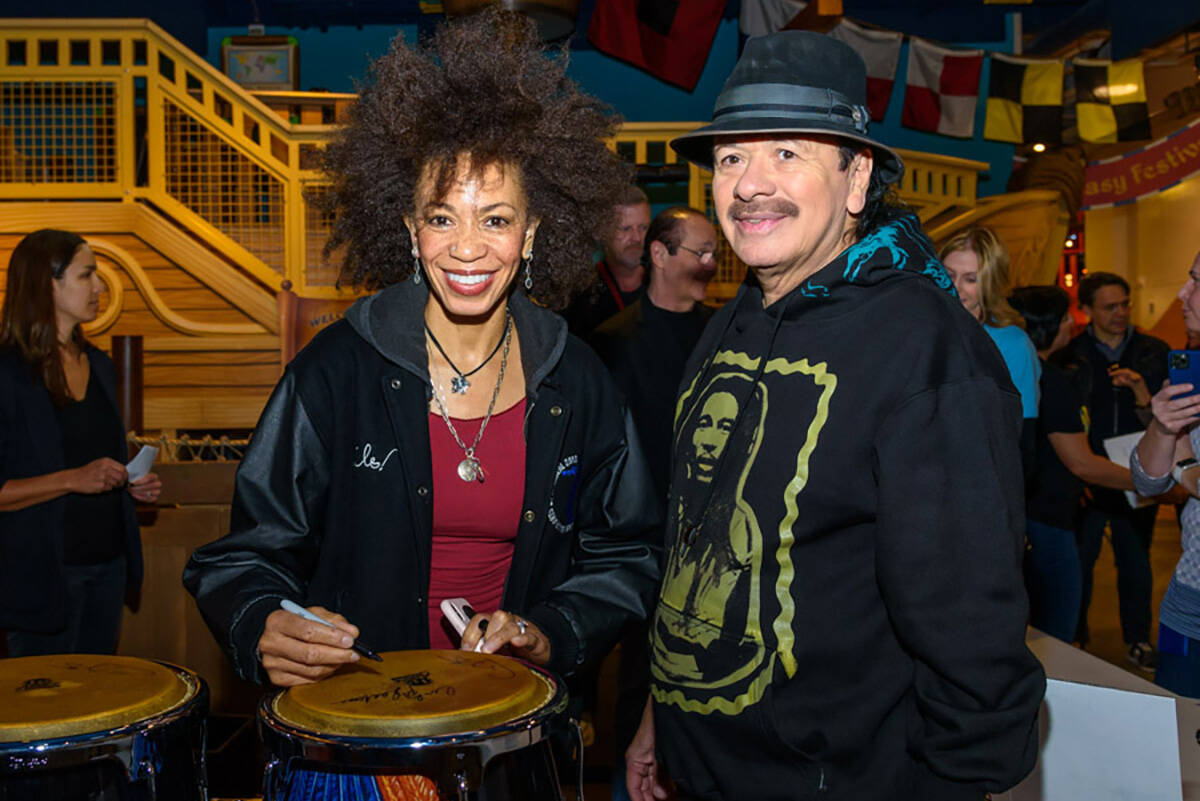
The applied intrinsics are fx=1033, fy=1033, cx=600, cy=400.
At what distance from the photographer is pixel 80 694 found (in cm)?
148

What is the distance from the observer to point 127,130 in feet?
25.0

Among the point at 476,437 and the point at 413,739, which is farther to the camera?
the point at 476,437

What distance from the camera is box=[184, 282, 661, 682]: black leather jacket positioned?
1.83 meters

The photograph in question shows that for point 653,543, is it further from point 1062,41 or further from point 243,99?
point 1062,41

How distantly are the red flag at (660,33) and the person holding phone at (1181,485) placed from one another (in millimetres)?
8550

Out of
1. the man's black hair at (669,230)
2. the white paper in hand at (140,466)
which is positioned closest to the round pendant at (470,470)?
the white paper in hand at (140,466)

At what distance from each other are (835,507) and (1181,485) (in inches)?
61.9

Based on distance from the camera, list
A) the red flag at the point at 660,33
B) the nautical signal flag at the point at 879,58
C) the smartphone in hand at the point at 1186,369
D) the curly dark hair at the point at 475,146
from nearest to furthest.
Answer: the curly dark hair at the point at 475,146 < the smartphone in hand at the point at 1186,369 < the nautical signal flag at the point at 879,58 < the red flag at the point at 660,33

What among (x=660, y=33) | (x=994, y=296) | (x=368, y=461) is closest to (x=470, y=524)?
(x=368, y=461)

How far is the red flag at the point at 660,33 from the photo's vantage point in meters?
10.6

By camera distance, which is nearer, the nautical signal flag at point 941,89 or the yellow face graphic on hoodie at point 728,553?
the yellow face graphic on hoodie at point 728,553

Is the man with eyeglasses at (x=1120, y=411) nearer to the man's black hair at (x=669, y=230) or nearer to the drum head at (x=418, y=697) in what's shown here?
the man's black hair at (x=669, y=230)
